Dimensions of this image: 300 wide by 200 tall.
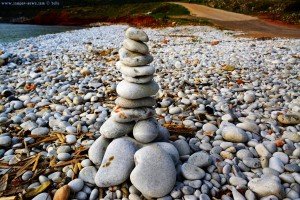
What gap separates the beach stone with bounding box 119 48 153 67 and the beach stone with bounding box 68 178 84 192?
1307 millimetres

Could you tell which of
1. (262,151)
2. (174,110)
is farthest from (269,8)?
(262,151)

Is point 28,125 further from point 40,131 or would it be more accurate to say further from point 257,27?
point 257,27

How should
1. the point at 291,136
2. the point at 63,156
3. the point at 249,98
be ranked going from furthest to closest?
the point at 249,98, the point at 291,136, the point at 63,156

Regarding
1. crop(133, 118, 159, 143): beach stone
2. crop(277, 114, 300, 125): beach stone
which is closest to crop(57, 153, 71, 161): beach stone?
crop(133, 118, 159, 143): beach stone

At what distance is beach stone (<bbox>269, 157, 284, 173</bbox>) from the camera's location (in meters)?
2.84

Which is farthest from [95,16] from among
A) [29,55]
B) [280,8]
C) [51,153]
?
[51,153]

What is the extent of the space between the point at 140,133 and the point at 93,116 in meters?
1.51

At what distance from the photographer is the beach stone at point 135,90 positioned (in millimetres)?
2920

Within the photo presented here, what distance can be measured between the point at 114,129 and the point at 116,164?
466 mm

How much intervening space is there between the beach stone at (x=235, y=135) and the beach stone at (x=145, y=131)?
3.34ft

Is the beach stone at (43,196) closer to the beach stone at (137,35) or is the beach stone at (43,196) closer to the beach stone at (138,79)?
the beach stone at (138,79)

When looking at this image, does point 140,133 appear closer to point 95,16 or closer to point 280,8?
point 280,8

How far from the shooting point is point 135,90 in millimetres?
2918

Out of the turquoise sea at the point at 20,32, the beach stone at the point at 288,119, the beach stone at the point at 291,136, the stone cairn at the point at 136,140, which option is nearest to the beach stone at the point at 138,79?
the stone cairn at the point at 136,140
